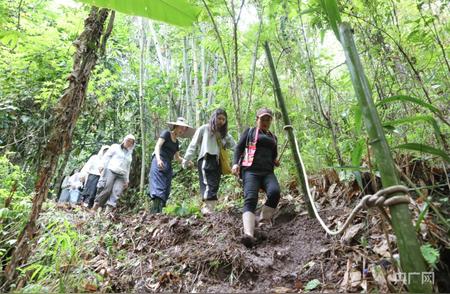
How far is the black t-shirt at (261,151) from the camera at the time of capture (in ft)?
12.3

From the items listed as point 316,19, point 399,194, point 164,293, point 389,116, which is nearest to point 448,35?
point 389,116

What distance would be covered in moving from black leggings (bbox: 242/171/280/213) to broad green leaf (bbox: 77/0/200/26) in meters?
2.36

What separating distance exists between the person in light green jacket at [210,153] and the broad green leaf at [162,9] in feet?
10.6

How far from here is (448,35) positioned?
4.14 metres

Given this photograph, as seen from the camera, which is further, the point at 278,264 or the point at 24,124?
the point at 24,124

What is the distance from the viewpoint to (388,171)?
120cm

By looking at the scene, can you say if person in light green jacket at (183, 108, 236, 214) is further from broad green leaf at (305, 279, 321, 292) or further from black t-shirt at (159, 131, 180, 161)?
broad green leaf at (305, 279, 321, 292)

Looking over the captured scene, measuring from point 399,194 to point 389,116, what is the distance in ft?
9.42

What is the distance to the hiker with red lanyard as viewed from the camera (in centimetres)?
361

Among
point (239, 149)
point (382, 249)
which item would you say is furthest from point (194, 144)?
point (382, 249)

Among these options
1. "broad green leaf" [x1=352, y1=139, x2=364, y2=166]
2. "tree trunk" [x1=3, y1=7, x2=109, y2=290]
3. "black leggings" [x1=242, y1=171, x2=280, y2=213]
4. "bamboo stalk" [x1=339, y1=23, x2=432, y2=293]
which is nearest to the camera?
"bamboo stalk" [x1=339, y1=23, x2=432, y2=293]

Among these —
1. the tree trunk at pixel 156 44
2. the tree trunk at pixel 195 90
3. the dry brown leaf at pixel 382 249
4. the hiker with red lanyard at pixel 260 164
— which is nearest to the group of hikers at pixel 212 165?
the hiker with red lanyard at pixel 260 164

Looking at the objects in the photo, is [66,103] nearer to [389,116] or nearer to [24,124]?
[389,116]

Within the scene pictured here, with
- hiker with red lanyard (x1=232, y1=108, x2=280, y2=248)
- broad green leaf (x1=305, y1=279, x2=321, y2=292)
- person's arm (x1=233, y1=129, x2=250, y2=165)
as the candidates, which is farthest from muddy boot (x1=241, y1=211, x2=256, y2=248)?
broad green leaf (x1=305, y1=279, x2=321, y2=292)
